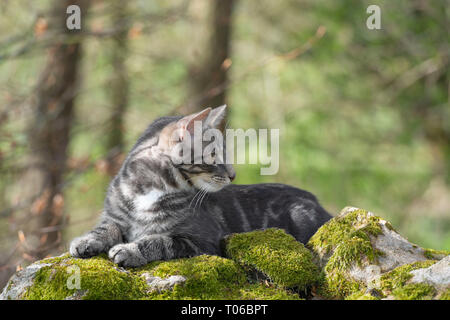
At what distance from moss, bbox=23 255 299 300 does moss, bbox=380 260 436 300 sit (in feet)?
1.46

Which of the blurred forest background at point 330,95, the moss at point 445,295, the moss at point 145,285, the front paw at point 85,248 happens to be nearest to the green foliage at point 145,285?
the moss at point 145,285

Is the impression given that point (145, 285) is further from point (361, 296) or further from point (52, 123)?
point (52, 123)

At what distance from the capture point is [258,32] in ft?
34.0

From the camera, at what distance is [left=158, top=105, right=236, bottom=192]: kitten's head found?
A: 3268mm

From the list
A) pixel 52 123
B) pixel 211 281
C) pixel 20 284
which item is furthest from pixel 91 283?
pixel 52 123

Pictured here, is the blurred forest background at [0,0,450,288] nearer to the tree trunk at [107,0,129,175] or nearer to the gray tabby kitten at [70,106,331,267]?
the tree trunk at [107,0,129,175]

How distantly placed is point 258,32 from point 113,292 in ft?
28.3

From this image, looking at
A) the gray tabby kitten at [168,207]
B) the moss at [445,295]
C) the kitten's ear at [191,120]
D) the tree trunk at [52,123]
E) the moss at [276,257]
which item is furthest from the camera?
the tree trunk at [52,123]

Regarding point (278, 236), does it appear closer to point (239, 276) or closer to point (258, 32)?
Result: point (239, 276)

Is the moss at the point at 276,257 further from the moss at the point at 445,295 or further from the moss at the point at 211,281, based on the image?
the moss at the point at 445,295

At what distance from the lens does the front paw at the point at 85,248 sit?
114 inches

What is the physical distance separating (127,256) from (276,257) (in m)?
0.81

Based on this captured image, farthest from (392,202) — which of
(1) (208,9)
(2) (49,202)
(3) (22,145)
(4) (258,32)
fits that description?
(3) (22,145)

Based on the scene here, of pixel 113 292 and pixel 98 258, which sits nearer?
pixel 113 292
